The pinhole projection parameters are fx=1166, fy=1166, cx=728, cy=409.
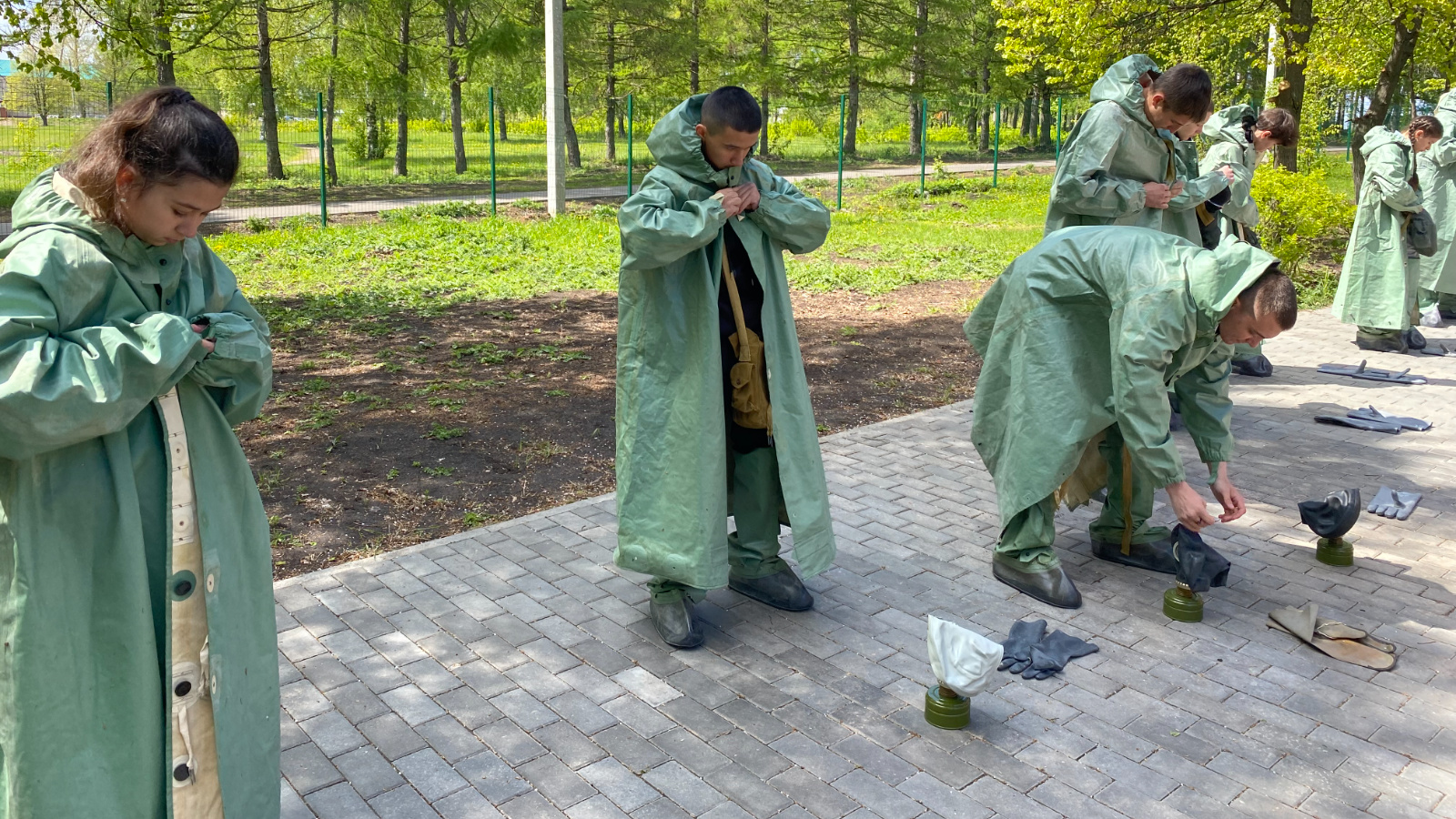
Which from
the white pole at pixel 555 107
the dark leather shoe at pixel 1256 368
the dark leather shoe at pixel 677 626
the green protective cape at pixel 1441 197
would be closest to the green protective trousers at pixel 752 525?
the dark leather shoe at pixel 677 626

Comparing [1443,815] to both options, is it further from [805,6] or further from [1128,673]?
[805,6]

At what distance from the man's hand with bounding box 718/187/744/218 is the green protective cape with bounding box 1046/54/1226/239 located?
2445 mm

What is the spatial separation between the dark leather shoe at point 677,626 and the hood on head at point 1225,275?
2075mm

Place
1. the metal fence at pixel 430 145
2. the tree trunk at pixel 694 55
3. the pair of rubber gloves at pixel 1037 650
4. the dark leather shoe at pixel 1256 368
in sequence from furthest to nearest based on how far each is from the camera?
1. the tree trunk at pixel 694 55
2. the metal fence at pixel 430 145
3. the dark leather shoe at pixel 1256 368
4. the pair of rubber gloves at pixel 1037 650

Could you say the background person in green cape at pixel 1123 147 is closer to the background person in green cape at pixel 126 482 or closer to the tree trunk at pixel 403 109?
the background person in green cape at pixel 126 482

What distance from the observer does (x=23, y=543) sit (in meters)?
2.16

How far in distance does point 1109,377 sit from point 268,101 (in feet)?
68.0

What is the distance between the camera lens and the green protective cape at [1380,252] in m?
9.10

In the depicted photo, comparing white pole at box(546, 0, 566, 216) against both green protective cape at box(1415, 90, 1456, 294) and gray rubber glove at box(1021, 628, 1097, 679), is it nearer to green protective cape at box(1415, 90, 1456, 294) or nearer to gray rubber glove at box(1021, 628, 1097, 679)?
green protective cape at box(1415, 90, 1456, 294)

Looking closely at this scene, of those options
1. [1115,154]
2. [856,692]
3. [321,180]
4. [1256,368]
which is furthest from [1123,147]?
[321,180]

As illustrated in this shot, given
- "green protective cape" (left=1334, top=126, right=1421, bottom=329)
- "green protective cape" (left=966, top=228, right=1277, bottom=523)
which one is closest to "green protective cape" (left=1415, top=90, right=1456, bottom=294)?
"green protective cape" (left=1334, top=126, right=1421, bottom=329)

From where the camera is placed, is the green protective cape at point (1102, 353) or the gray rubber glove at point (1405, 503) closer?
the green protective cape at point (1102, 353)

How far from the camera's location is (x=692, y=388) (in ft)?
13.3

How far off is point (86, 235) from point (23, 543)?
22.9 inches
